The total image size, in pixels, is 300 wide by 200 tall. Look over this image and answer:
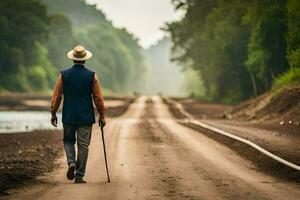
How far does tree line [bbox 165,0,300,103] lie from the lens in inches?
1698

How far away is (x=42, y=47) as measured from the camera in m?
107

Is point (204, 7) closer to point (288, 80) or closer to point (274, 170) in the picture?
point (288, 80)

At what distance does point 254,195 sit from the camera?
30.3 feet

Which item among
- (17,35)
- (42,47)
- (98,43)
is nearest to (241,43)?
(17,35)

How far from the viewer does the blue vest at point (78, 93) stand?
1101 centimetres

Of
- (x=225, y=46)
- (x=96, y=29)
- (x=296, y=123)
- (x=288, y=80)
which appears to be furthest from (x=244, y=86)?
(x=96, y=29)

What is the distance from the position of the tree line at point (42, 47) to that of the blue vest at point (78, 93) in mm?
75699

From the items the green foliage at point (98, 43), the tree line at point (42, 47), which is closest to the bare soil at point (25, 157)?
the tree line at point (42, 47)

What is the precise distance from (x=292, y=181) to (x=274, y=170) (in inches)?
57.8

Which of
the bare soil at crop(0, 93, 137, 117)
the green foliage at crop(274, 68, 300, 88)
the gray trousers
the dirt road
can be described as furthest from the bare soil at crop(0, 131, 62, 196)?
the green foliage at crop(274, 68, 300, 88)

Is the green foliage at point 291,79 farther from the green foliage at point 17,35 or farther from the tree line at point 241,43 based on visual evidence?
the green foliage at point 17,35

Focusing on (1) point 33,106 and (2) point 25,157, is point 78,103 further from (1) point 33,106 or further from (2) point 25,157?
(1) point 33,106

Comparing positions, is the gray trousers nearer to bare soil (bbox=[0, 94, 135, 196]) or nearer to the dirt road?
the dirt road

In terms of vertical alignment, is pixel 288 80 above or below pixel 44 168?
above
